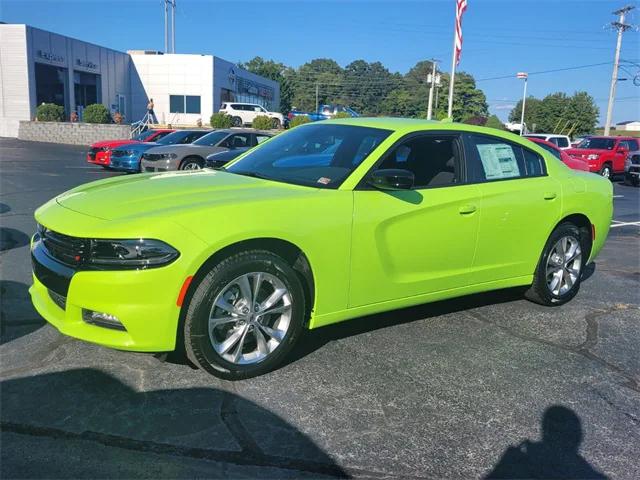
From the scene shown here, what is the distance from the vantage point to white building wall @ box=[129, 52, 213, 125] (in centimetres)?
4341

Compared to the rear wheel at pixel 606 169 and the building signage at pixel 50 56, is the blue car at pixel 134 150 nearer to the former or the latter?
the rear wheel at pixel 606 169

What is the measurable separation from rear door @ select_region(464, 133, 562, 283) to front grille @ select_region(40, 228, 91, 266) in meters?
2.92

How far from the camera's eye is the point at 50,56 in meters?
33.5

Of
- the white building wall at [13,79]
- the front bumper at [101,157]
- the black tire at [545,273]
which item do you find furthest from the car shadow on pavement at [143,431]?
the white building wall at [13,79]

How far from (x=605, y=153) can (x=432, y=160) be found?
63.1 ft

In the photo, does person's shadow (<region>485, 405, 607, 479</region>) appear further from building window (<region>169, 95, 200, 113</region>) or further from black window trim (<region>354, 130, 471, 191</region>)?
building window (<region>169, 95, 200, 113</region>)

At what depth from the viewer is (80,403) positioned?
10.3ft

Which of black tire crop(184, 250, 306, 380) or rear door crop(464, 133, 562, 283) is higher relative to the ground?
rear door crop(464, 133, 562, 283)

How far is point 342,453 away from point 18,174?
1366 centimetres

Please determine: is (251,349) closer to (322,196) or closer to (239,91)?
(322,196)

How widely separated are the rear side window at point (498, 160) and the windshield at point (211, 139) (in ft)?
33.7

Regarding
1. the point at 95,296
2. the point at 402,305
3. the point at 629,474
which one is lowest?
the point at 629,474

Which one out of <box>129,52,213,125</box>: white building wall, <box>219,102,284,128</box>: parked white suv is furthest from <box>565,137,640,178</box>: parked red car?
<box>129,52,213,125</box>: white building wall

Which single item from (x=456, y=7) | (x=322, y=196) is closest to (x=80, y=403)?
(x=322, y=196)
